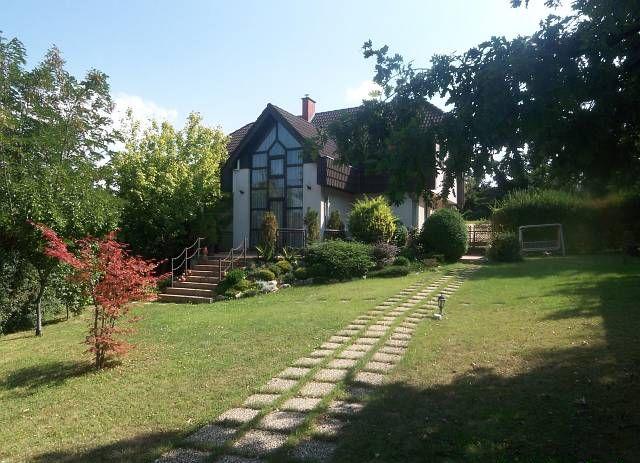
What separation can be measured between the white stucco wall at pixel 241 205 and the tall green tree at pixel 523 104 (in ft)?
55.4

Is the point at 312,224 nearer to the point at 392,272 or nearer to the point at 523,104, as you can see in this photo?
the point at 392,272

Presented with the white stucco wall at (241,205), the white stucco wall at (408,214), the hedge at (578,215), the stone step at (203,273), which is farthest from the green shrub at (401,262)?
the white stucco wall at (241,205)

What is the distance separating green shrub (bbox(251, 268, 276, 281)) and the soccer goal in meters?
10.4

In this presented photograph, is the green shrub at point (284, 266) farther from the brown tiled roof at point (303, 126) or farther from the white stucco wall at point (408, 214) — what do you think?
the white stucco wall at point (408, 214)

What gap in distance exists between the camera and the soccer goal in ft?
65.6

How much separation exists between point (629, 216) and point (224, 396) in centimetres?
2045

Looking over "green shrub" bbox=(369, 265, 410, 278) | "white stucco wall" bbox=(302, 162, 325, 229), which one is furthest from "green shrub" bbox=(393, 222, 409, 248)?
"green shrub" bbox=(369, 265, 410, 278)

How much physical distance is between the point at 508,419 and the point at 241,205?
18.9 m

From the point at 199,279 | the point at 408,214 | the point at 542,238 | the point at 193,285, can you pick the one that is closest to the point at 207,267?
the point at 199,279

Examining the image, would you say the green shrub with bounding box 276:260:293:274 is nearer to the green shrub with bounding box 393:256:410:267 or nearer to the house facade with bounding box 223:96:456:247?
the house facade with bounding box 223:96:456:247

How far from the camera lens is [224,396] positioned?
566 cm

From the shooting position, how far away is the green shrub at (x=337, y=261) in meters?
15.8

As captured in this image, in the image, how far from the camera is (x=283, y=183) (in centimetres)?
2153

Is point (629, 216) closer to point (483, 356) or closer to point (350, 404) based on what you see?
point (483, 356)
